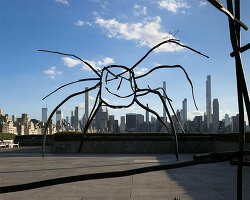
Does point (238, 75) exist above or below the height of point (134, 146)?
above

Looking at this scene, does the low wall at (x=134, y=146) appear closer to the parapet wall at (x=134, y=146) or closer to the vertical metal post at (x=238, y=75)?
the parapet wall at (x=134, y=146)

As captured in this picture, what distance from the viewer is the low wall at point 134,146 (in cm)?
1936

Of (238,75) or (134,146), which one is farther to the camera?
(134,146)

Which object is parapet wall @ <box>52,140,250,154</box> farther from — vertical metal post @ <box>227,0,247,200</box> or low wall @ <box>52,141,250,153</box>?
vertical metal post @ <box>227,0,247,200</box>

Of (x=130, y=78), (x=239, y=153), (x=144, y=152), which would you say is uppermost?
(x=130, y=78)

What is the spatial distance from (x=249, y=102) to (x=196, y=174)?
8.76m

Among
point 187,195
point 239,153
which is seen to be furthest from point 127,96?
point 187,195

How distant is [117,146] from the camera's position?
64.5 feet

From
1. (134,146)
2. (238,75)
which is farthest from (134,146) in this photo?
(238,75)

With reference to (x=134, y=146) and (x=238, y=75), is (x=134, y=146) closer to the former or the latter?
(x=134, y=146)

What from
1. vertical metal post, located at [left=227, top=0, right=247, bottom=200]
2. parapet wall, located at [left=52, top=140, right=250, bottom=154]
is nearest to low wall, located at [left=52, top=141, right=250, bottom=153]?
parapet wall, located at [left=52, top=140, right=250, bottom=154]

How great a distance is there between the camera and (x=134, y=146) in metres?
19.5

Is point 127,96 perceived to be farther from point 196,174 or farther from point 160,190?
point 196,174

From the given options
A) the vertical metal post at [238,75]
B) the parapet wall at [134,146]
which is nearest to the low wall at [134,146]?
the parapet wall at [134,146]
